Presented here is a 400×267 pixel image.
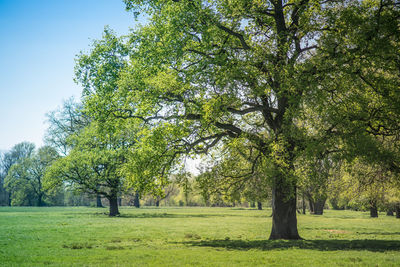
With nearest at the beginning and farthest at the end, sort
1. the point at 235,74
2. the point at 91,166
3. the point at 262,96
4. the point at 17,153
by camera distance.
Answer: the point at 235,74
the point at 262,96
the point at 91,166
the point at 17,153

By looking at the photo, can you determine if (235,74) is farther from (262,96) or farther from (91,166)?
(91,166)

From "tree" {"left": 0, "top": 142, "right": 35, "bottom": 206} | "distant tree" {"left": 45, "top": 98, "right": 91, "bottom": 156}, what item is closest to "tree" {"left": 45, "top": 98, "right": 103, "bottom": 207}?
"distant tree" {"left": 45, "top": 98, "right": 91, "bottom": 156}

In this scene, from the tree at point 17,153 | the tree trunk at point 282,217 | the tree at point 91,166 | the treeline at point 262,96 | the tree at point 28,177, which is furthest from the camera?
the tree at point 17,153

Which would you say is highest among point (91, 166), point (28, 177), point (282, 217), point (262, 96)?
point (262, 96)

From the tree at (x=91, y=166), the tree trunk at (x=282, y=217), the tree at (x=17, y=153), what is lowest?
the tree trunk at (x=282, y=217)

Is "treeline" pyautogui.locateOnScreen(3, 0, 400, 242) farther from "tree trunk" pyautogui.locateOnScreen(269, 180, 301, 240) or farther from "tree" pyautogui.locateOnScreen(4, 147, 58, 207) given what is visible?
"tree" pyautogui.locateOnScreen(4, 147, 58, 207)

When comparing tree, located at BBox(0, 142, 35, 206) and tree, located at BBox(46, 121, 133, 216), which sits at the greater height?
tree, located at BBox(0, 142, 35, 206)

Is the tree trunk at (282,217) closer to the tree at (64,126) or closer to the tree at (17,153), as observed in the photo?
the tree at (64,126)

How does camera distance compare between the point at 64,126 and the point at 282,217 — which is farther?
the point at 64,126

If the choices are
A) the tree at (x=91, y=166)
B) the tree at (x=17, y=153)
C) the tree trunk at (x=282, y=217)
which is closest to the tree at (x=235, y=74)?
the tree trunk at (x=282, y=217)

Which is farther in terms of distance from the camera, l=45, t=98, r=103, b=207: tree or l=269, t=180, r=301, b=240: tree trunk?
l=45, t=98, r=103, b=207: tree

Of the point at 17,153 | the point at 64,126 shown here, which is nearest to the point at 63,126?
the point at 64,126

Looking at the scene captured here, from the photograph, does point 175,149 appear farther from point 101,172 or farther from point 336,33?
point 101,172

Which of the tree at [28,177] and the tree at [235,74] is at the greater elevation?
the tree at [235,74]
